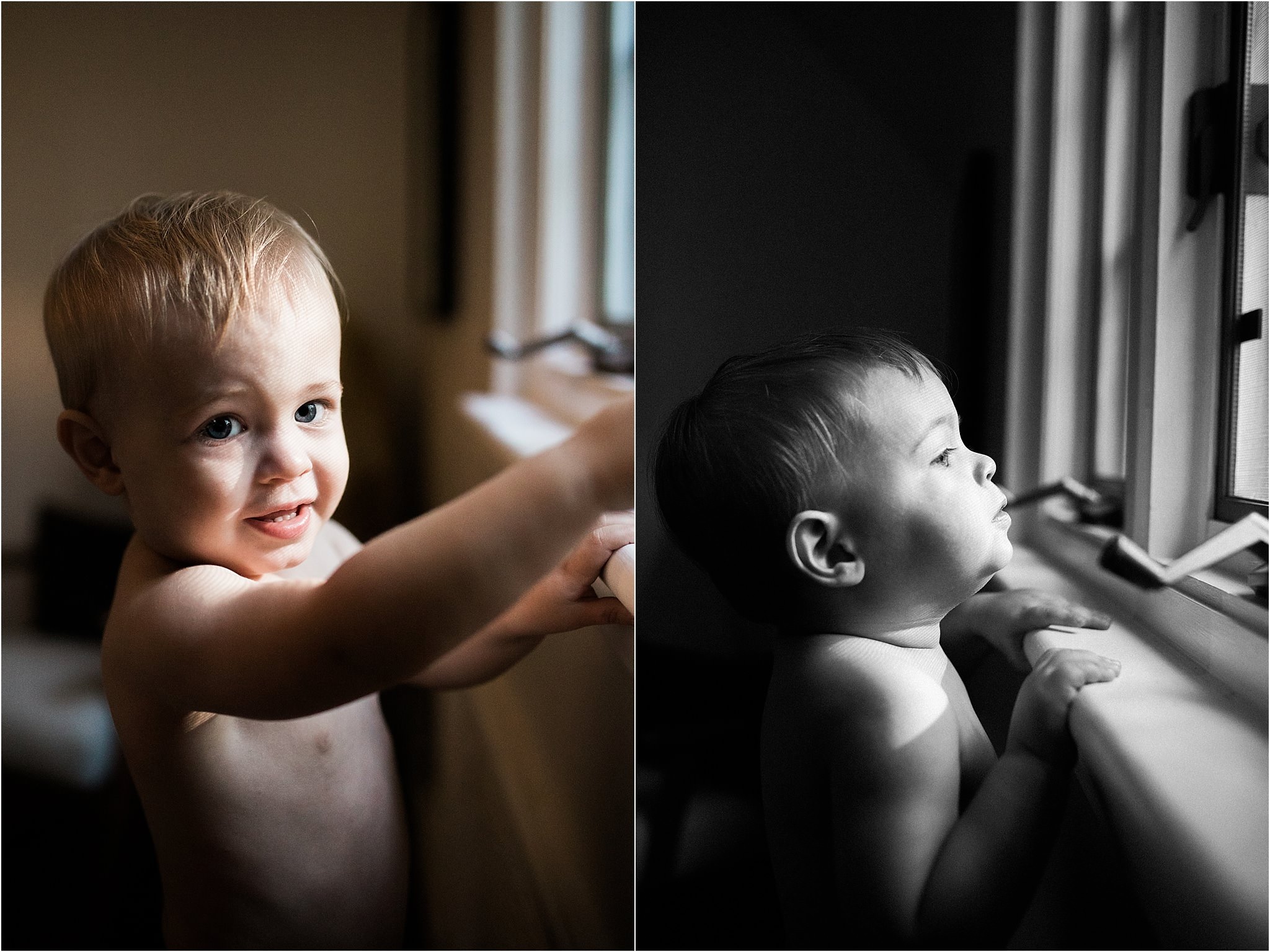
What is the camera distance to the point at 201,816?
64 cm

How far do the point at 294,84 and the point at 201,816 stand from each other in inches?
19.6

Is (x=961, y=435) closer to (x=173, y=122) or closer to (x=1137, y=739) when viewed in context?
(x=1137, y=739)

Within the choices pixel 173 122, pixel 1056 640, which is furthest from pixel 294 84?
pixel 1056 640

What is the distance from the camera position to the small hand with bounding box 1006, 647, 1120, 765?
0.60m

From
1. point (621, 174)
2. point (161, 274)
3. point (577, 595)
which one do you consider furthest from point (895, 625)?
point (161, 274)

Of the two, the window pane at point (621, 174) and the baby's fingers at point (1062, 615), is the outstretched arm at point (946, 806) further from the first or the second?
the window pane at point (621, 174)

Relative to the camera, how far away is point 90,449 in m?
0.62

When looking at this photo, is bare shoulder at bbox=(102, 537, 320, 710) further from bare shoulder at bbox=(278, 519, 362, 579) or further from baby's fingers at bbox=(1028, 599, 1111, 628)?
baby's fingers at bbox=(1028, 599, 1111, 628)

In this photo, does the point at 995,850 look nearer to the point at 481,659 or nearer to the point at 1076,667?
the point at 1076,667

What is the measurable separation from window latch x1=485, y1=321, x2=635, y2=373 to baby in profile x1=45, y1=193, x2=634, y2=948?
5 centimetres

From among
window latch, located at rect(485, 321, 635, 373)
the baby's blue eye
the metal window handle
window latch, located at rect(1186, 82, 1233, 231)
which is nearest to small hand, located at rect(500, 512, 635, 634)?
window latch, located at rect(485, 321, 635, 373)

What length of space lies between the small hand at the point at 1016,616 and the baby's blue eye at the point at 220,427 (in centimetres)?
47

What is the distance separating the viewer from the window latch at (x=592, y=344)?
26.4 inches

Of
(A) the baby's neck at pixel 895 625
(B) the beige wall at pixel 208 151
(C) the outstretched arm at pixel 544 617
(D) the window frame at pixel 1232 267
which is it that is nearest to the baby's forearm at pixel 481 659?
(C) the outstretched arm at pixel 544 617
